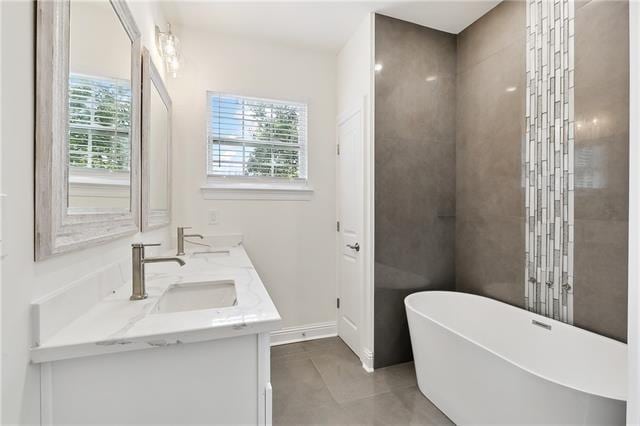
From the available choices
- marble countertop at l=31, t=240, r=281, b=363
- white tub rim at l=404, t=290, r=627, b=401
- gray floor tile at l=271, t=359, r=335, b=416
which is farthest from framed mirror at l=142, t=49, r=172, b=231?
white tub rim at l=404, t=290, r=627, b=401

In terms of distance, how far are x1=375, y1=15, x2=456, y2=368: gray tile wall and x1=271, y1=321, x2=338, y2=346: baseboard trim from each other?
2.13 feet

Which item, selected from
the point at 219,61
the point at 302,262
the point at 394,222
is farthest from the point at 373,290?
the point at 219,61

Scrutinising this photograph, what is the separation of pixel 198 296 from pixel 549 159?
209 centimetres

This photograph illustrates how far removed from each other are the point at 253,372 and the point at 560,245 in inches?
72.1

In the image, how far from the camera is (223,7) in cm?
214

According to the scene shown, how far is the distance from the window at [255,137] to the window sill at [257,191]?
0.08 meters

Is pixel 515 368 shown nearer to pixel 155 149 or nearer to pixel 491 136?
pixel 491 136

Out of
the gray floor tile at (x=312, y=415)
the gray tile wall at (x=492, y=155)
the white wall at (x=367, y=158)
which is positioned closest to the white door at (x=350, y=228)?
the white wall at (x=367, y=158)

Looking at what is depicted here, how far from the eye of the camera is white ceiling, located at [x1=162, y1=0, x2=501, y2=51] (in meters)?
2.11

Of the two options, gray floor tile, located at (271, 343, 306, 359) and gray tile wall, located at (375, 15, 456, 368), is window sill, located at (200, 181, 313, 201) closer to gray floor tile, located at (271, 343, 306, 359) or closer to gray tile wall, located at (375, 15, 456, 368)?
gray tile wall, located at (375, 15, 456, 368)

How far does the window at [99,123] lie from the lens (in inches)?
36.5

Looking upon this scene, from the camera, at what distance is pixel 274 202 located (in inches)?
104

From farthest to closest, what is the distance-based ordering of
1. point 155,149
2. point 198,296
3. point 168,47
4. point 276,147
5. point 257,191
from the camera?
point 276,147
point 257,191
point 168,47
point 155,149
point 198,296

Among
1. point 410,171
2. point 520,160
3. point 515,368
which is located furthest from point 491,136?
point 515,368
